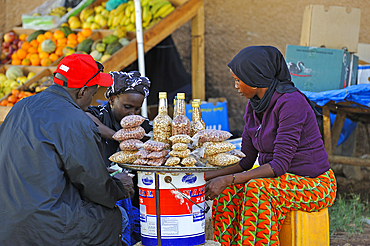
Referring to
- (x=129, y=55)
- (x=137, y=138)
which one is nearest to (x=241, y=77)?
(x=137, y=138)

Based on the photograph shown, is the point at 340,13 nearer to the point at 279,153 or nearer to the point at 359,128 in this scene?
the point at 359,128

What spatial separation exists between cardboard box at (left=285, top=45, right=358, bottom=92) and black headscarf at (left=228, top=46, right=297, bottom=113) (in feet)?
5.56

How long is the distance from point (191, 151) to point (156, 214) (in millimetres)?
382

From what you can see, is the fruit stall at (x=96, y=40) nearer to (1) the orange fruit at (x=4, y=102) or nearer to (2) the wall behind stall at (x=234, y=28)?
(1) the orange fruit at (x=4, y=102)

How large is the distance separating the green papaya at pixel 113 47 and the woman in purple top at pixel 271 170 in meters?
2.76

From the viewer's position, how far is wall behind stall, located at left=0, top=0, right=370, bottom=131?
5691mm

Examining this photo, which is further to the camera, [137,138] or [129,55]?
[129,55]

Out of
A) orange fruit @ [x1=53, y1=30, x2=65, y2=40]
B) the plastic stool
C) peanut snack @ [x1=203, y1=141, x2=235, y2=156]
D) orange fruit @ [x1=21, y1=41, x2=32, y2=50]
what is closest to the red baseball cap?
peanut snack @ [x1=203, y1=141, x2=235, y2=156]

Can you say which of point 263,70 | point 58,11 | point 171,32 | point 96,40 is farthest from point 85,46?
point 263,70

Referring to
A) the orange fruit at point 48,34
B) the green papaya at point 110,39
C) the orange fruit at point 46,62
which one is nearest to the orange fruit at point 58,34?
the orange fruit at point 48,34

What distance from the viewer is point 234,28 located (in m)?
6.06

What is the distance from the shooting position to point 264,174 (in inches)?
88.9

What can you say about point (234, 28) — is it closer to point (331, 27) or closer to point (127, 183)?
point (331, 27)

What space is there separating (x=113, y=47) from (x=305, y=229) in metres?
3.46
